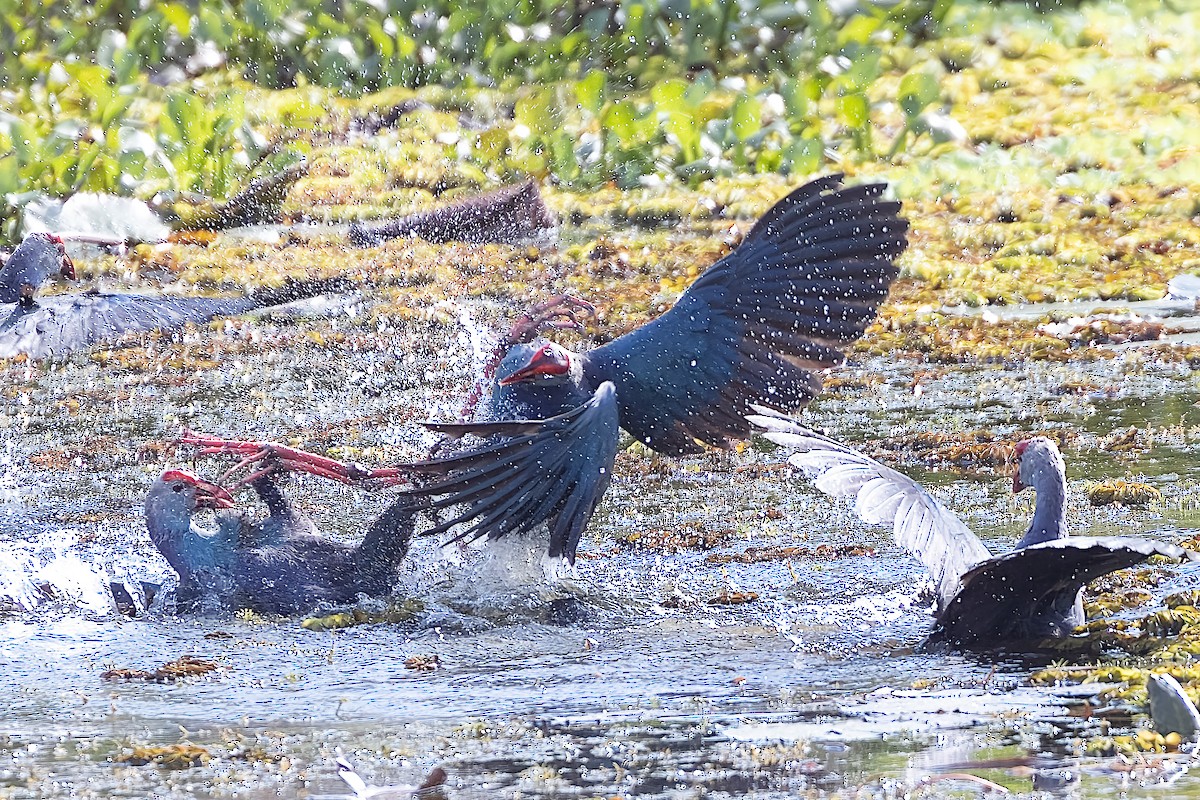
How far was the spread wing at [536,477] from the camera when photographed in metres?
5.64

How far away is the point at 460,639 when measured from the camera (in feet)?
18.9

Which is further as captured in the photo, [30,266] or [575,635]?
[30,266]

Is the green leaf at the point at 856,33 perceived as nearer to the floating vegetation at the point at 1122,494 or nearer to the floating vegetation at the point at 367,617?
the floating vegetation at the point at 1122,494

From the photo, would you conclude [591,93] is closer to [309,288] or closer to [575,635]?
[309,288]

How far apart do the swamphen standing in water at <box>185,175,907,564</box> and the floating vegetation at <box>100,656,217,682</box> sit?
72cm

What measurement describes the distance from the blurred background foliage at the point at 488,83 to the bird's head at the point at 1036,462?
5.74m

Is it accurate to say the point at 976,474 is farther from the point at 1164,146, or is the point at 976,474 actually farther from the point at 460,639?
the point at 1164,146

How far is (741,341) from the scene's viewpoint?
6.30 meters

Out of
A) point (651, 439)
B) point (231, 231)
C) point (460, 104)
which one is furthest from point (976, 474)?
point (460, 104)

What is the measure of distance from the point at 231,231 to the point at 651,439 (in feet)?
17.8

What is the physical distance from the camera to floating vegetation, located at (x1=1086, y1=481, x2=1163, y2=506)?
659 cm

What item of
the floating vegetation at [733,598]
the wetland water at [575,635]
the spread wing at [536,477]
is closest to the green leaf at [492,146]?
the wetland water at [575,635]

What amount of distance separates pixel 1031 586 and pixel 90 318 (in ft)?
11.5

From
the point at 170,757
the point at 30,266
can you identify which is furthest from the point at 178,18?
the point at 170,757
